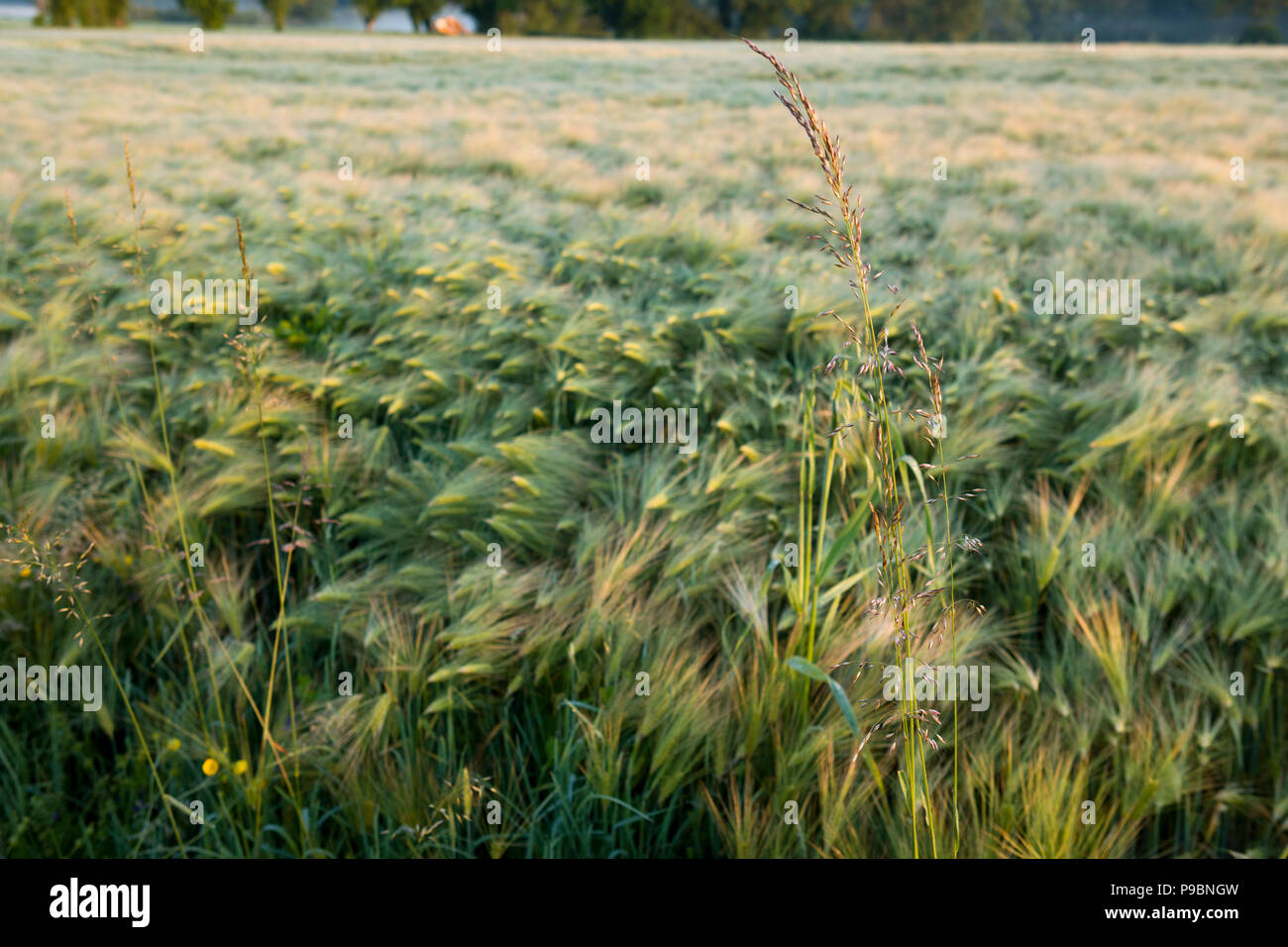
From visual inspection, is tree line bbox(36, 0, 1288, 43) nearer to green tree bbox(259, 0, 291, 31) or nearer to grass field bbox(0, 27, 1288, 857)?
green tree bbox(259, 0, 291, 31)

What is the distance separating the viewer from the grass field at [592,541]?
4.76 ft

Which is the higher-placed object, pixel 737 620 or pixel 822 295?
pixel 822 295

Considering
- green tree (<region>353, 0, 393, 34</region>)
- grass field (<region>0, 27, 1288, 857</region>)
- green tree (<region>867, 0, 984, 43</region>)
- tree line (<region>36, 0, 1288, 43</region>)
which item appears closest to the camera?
grass field (<region>0, 27, 1288, 857</region>)

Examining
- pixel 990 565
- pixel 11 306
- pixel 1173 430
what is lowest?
pixel 990 565

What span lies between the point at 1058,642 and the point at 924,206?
3364mm

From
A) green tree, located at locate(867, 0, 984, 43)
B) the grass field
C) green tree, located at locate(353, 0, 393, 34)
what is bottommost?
the grass field

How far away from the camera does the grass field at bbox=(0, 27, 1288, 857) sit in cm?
145

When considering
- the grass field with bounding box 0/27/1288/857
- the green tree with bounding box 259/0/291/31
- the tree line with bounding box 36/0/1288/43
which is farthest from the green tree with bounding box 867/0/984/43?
the grass field with bounding box 0/27/1288/857

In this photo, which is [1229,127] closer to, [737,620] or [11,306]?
[737,620]

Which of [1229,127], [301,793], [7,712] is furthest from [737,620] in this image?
[1229,127]

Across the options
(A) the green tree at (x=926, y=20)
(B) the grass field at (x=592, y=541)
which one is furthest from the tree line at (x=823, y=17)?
(B) the grass field at (x=592, y=541)

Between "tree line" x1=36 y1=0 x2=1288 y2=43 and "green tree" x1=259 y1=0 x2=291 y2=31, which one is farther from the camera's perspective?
"green tree" x1=259 y1=0 x2=291 y2=31

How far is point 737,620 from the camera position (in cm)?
172

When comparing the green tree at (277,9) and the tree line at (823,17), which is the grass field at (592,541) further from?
the green tree at (277,9)
